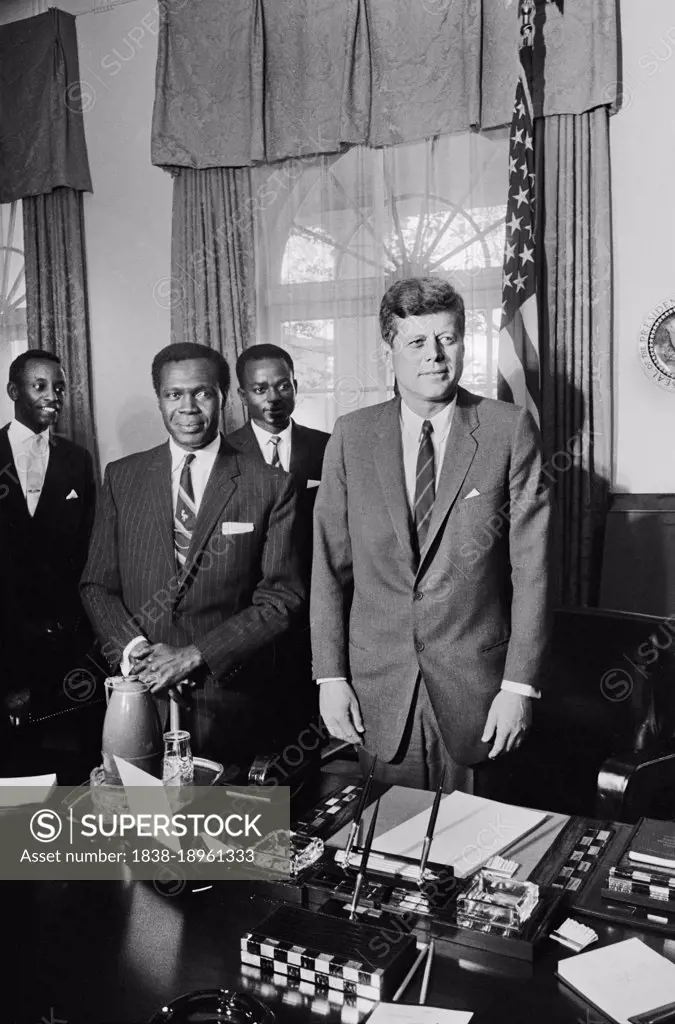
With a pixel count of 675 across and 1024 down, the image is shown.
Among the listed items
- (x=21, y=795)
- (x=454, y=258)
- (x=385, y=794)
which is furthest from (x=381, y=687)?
(x=454, y=258)

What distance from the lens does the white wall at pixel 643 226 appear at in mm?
3955

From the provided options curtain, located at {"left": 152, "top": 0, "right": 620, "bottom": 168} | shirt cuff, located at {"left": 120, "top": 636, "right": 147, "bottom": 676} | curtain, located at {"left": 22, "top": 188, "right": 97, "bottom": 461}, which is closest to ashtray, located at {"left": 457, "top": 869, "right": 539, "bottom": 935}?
shirt cuff, located at {"left": 120, "top": 636, "right": 147, "bottom": 676}

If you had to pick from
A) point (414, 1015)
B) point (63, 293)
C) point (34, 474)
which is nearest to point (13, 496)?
point (34, 474)

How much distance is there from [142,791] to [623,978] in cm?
84

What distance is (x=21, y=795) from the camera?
1773 millimetres

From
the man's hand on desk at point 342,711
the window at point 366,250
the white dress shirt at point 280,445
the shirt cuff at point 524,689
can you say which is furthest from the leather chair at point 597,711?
the window at point 366,250

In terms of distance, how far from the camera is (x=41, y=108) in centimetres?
531

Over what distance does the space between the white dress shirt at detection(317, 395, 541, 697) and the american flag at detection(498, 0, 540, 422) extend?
5.77 feet

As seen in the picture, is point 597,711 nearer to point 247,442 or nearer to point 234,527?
point 234,527

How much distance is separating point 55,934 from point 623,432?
11.5 feet

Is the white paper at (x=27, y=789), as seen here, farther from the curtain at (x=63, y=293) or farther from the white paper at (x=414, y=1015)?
the curtain at (x=63, y=293)

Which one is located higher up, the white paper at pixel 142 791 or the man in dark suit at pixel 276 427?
the man in dark suit at pixel 276 427

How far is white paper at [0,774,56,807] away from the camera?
5.76 ft

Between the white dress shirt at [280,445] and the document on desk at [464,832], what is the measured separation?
2.54m
